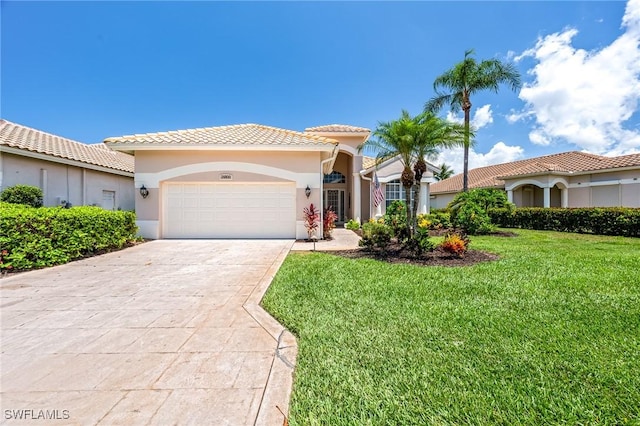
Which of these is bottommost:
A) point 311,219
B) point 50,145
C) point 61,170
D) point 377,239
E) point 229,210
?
point 377,239

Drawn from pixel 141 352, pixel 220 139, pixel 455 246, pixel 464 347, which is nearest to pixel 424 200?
pixel 455 246

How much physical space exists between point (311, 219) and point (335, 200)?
11.1 meters

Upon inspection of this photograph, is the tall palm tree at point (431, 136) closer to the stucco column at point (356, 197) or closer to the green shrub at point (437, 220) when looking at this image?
the green shrub at point (437, 220)

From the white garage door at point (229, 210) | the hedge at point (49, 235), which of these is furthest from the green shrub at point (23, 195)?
the white garage door at point (229, 210)

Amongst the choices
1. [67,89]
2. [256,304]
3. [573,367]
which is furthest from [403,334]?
[67,89]

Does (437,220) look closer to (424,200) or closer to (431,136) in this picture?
(424,200)

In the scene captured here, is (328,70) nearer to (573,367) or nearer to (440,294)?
(440,294)

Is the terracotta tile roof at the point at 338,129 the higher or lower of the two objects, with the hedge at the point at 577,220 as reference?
higher

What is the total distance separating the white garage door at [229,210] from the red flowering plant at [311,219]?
0.69 metres

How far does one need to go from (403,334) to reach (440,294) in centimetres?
189

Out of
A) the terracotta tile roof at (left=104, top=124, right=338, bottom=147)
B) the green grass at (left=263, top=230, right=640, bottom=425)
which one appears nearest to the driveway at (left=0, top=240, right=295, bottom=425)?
the green grass at (left=263, top=230, right=640, bottom=425)

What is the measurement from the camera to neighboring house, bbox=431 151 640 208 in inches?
732

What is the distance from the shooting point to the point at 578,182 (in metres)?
21.2

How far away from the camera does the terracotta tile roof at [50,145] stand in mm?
11809
